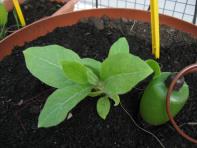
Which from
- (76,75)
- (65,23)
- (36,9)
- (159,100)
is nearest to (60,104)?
(76,75)

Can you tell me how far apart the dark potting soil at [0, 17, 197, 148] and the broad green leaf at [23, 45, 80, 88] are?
10 cm

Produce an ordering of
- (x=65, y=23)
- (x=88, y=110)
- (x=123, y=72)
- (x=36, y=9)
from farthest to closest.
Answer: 1. (x=36, y=9)
2. (x=65, y=23)
3. (x=88, y=110)
4. (x=123, y=72)

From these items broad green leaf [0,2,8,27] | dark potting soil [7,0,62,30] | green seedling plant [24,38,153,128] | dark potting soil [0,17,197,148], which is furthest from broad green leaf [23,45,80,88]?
dark potting soil [7,0,62,30]

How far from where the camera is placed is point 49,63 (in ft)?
1.86

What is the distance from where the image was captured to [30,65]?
55 centimetres

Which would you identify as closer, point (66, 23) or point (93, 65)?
point (93, 65)

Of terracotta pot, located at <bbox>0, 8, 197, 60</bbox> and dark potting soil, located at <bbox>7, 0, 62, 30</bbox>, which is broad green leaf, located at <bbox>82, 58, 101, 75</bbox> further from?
dark potting soil, located at <bbox>7, 0, 62, 30</bbox>

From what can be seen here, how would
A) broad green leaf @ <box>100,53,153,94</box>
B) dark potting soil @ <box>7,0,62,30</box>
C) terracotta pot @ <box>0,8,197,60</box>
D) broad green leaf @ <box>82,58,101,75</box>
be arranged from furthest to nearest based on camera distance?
dark potting soil @ <box>7,0,62,30</box>, terracotta pot @ <box>0,8,197,60</box>, broad green leaf @ <box>82,58,101,75</box>, broad green leaf @ <box>100,53,153,94</box>

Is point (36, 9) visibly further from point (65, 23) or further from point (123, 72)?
point (123, 72)

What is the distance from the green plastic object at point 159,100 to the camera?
1.76 ft

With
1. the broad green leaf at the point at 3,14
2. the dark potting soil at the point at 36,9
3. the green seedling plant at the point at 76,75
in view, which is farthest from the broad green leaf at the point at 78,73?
the dark potting soil at the point at 36,9

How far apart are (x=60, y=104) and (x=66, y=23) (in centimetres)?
41

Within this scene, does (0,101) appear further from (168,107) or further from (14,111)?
(168,107)

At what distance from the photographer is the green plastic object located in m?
0.54
